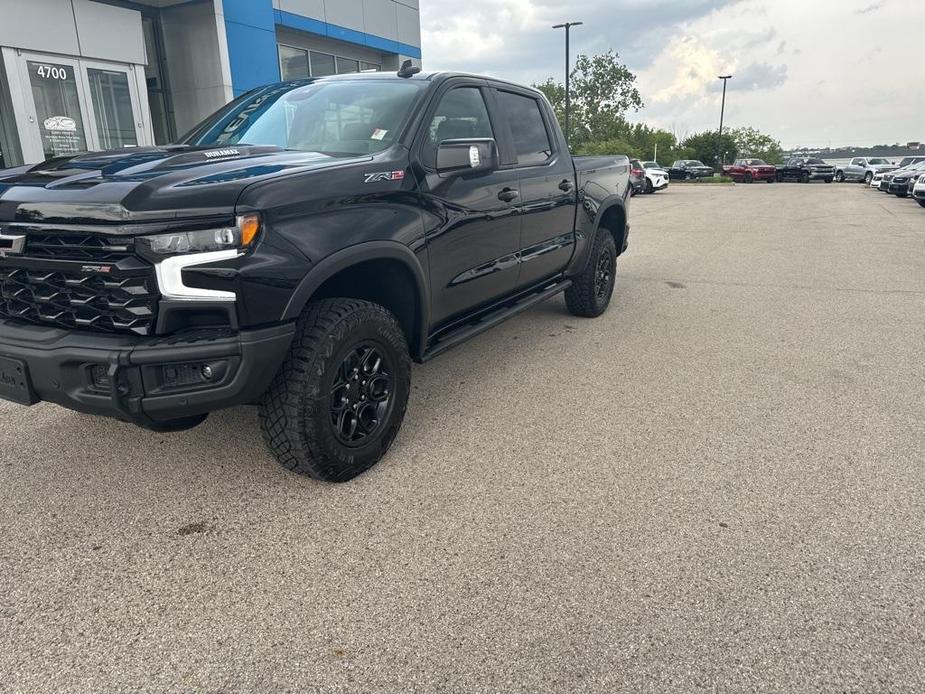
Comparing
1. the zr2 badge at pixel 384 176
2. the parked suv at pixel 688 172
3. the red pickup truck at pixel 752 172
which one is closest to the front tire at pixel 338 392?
the zr2 badge at pixel 384 176

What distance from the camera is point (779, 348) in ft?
16.7

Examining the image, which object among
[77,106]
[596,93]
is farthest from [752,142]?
[77,106]

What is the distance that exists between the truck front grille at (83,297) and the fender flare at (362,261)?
1.67 feet

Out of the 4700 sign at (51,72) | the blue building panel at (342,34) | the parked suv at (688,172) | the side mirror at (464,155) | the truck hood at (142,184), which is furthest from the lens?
the parked suv at (688,172)

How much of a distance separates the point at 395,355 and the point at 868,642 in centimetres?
209

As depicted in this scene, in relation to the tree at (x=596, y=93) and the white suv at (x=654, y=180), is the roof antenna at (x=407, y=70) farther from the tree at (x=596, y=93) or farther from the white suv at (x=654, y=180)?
the tree at (x=596, y=93)

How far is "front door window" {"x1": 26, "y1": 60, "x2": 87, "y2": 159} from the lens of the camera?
Answer: 425 inches

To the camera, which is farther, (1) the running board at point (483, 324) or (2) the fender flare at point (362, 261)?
(1) the running board at point (483, 324)

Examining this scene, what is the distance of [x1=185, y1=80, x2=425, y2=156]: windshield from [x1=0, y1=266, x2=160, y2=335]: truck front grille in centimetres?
126

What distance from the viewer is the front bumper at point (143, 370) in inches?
92.5

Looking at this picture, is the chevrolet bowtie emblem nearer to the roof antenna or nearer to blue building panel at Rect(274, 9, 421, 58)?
the roof antenna

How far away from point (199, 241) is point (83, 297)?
1.70 ft

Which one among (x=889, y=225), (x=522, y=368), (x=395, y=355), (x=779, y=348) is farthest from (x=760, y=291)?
(x=889, y=225)

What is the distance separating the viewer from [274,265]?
8.16 feet
